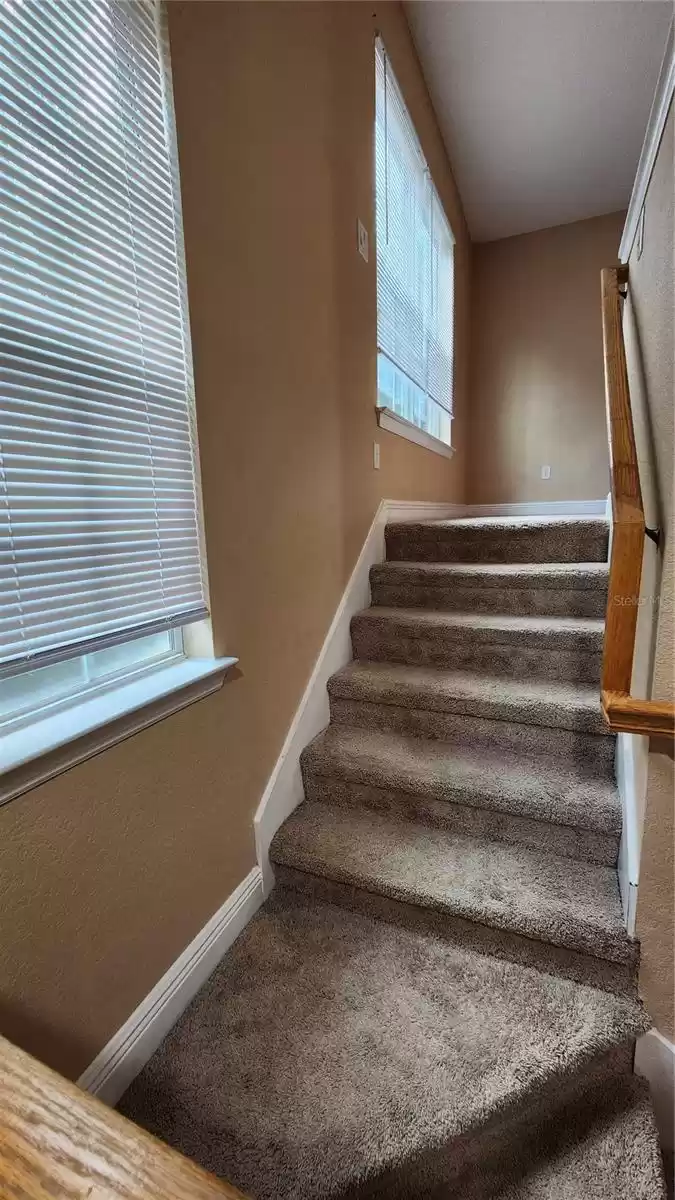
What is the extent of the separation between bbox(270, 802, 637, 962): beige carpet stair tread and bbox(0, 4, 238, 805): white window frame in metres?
0.64

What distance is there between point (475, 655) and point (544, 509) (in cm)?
312

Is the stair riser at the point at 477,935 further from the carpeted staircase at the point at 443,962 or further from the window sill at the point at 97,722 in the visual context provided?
the window sill at the point at 97,722

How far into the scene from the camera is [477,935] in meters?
1.24

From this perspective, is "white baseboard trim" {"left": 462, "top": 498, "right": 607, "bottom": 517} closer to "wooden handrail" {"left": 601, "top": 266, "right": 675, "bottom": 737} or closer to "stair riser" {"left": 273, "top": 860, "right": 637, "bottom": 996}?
"wooden handrail" {"left": 601, "top": 266, "right": 675, "bottom": 737}

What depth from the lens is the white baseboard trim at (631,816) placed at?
105cm

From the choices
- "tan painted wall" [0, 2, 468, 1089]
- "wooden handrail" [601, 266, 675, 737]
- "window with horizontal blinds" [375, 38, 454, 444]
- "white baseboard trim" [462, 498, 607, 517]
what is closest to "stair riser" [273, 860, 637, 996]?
"tan painted wall" [0, 2, 468, 1089]

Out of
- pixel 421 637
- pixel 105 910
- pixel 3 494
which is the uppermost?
pixel 3 494

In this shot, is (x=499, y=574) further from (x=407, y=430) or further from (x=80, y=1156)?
(x=80, y=1156)

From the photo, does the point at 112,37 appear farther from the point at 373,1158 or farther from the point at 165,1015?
the point at 373,1158

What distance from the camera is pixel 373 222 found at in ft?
7.10

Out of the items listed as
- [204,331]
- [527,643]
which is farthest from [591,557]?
[204,331]

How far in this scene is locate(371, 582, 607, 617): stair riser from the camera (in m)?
1.87

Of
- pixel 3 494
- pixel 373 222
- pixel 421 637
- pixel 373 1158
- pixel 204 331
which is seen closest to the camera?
pixel 3 494

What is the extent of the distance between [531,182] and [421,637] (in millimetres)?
3790
